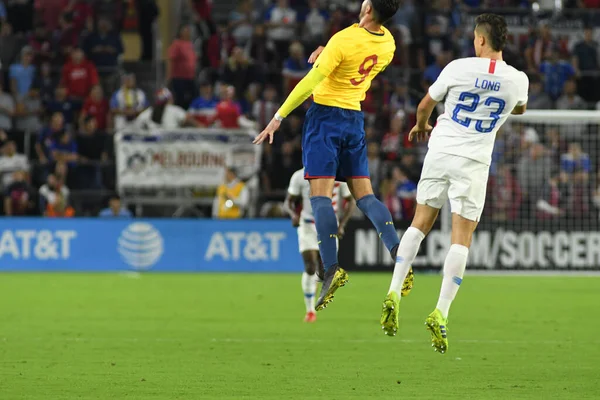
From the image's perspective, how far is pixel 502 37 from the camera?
29.7 ft

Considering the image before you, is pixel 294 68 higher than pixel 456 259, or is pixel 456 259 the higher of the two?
pixel 294 68

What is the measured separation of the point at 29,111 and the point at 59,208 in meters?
2.64

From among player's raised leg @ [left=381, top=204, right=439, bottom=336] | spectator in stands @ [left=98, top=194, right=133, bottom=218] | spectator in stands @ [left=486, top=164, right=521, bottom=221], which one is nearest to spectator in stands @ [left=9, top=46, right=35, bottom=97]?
spectator in stands @ [left=98, top=194, right=133, bottom=218]

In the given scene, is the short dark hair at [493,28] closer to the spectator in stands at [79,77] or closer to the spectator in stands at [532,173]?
the spectator in stands at [532,173]

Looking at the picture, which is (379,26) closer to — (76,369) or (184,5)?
(76,369)

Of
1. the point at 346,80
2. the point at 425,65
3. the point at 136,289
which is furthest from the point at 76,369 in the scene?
the point at 425,65

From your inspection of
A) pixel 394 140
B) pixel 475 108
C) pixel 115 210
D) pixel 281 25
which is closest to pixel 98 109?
pixel 115 210

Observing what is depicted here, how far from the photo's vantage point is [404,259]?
929 centimetres

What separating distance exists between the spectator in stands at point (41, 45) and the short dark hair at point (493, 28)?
682 inches

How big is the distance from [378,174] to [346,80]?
496 inches

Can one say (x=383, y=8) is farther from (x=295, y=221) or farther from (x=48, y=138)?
(x=48, y=138)

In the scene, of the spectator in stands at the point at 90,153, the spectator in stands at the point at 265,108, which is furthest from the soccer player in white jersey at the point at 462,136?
the spectator in stands at the point at 90,153

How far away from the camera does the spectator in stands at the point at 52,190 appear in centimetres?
2217

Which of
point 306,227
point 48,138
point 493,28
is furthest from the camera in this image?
point 48,138
